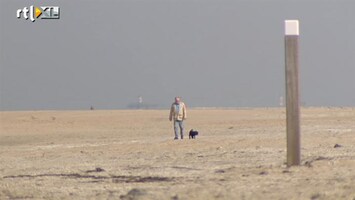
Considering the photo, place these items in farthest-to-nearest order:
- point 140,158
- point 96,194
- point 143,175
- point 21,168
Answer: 1. point 140,158
2. point 21,168
3. point 143,175
4. point 96,194

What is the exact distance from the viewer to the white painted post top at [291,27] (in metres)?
16.6

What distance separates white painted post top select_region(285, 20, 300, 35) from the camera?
54.6ft

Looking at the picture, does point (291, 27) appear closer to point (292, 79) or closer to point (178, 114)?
point (292, 79)

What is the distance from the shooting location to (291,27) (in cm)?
1667

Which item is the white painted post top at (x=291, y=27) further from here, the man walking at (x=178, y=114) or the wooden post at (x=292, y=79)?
the man walking at (x=178, y=114)

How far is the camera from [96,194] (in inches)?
586

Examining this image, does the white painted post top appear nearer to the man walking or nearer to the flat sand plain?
the flat sand plain

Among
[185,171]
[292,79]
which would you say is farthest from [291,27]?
[185,171]

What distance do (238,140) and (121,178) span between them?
1013cm

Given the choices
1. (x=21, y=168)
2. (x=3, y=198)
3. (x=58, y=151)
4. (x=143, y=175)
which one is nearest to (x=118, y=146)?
(x=58, y=151)

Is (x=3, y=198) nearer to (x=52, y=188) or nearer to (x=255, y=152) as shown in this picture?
(x=52, y=188)

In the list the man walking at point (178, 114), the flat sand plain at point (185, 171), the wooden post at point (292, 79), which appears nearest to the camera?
the flat sand plain at point (185, 171)

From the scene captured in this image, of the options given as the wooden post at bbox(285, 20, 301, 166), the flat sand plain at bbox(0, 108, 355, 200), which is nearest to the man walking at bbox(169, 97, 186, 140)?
the flat sand plain at bbox(0, 108, 355, 200)

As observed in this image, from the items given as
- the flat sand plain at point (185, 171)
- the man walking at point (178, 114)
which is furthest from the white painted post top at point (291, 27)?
the man walking at point (178, 114)
